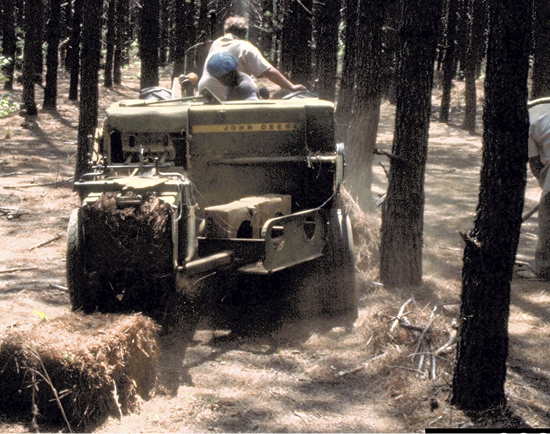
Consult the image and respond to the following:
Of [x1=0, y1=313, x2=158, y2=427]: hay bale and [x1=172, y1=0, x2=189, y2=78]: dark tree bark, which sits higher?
[x1=172, y1=0, x2=189, y2=78]: dark tree bark

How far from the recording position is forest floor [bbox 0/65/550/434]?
4.35 meters

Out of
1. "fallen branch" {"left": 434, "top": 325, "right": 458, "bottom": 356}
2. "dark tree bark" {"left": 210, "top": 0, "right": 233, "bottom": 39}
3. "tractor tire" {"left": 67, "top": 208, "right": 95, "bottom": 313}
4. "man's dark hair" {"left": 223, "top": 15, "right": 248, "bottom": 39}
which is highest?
"dark tree bark" {"left": 210, "top": 0, "right": 233, "bottom": 39}

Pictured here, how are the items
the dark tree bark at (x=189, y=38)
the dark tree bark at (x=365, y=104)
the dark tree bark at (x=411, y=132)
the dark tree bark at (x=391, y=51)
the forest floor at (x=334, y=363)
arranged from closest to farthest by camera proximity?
the forest floor at (x=334, y=363)
the dark tree bark at (x=411, y=132)
the dark tree bark at (x=365, y=104)
the dark tree bark at (x=391, y=51)
the dark tree bark at (x=189, y=38)

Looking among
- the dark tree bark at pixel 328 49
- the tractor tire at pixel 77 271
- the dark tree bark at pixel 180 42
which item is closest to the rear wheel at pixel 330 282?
the tractor tire at pixel 77 271

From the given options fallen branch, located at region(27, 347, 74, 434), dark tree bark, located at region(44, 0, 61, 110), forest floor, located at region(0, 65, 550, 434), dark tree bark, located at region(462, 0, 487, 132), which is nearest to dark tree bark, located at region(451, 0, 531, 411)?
forest floor, located at region(0, 65, 550, 434)

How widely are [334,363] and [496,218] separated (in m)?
1.80

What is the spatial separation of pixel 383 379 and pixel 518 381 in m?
0.89

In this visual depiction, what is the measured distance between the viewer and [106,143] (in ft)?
20.6

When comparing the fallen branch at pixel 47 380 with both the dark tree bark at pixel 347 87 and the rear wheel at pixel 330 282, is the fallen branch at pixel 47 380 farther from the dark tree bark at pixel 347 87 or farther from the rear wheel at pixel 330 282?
the dark tree bark at pixel 347 87

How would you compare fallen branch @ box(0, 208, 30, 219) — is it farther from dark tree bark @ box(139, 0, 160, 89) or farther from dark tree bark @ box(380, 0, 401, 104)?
dark tree bark @ box(380, 0, 401, 104)

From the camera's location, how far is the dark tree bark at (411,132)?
6.49 metres

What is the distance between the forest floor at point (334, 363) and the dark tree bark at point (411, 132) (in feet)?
1.59

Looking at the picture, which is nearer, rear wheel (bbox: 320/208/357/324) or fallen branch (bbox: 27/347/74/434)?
fallen branch (bbox: 27/347/74/434)

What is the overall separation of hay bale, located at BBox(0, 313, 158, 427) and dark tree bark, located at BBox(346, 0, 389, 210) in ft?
17.2
